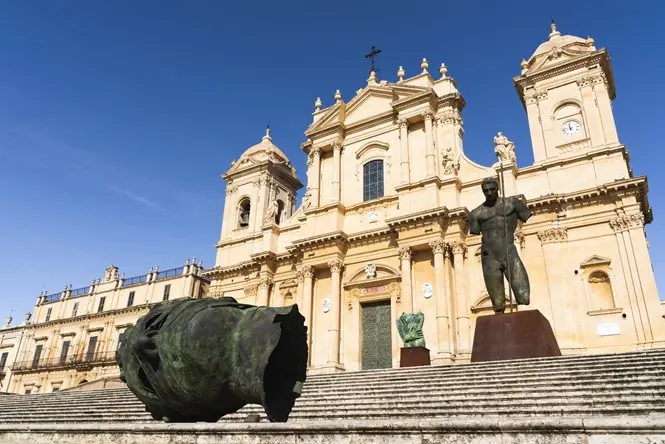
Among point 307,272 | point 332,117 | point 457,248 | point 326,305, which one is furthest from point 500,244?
point 332,117

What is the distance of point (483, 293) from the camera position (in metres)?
19.0

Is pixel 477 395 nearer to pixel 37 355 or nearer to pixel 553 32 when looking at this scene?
pixel 553 32

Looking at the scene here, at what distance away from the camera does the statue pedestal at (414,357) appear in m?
14.4

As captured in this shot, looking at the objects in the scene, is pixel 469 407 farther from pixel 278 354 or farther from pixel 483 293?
pixel 483 293

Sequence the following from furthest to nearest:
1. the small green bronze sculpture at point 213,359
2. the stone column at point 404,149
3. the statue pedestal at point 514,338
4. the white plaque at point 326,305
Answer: the stone column at point 404,149, the white plaque at point 326,305, the statue pedestal at point 514,338, the small green bronze sculpture at point 213,359

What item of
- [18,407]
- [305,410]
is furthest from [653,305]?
[18,407]

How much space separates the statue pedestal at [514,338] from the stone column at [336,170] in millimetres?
13334

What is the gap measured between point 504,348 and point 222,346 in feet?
25.8

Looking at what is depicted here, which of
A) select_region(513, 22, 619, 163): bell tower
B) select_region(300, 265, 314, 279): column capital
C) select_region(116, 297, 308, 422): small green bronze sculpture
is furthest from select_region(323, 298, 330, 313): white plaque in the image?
select_region(116, 297, 308, 422): small green bronze sculpture

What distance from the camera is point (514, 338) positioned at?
1059 cm

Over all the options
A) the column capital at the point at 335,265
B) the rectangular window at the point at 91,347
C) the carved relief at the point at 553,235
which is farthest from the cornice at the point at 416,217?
the rectangular window at the point at 91,347

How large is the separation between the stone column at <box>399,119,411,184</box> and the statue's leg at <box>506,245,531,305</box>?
35.2 ft

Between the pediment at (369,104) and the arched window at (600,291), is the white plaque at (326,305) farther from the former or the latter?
the arched window at (600,291)

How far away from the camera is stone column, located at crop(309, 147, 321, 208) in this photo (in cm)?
2450
